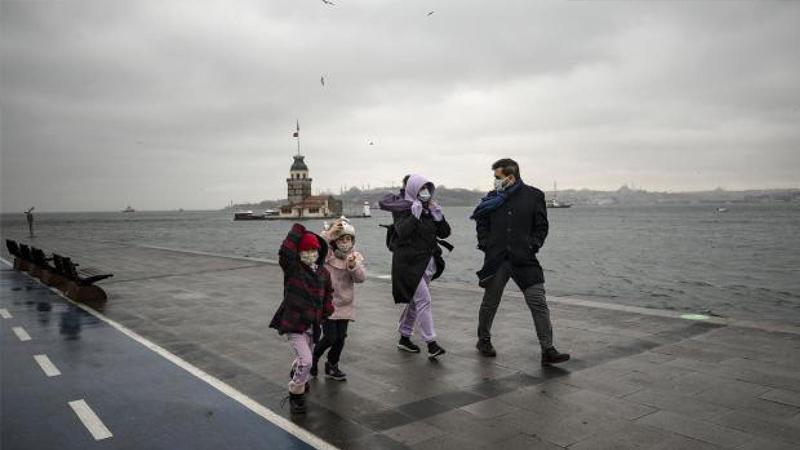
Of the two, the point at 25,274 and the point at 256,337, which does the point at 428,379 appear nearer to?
the point at 256,337

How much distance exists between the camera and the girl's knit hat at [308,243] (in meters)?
4.75

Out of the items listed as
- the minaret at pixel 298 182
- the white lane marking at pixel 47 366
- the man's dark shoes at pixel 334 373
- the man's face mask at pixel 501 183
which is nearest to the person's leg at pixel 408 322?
the man's dark shoes at pixel 334 373

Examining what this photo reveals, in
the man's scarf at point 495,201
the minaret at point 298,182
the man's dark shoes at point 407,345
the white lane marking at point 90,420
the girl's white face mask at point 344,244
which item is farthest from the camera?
the minaret at point 298,182

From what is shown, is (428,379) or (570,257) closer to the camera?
(428,379)

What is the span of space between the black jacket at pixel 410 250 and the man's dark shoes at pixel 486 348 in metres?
0.95

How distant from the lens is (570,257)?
135 ft

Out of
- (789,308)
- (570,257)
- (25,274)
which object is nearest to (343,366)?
(25,274)

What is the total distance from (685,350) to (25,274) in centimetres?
1590

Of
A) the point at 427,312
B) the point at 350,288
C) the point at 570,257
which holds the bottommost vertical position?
the point at 570,257

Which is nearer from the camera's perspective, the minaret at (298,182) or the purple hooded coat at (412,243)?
the purple hooded coat at (412,243)

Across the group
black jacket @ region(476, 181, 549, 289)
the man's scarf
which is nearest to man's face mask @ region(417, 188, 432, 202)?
the man's scarf

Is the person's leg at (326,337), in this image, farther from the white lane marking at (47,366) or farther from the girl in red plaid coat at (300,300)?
the white lane marking at (47,366)

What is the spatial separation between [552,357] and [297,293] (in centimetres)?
272

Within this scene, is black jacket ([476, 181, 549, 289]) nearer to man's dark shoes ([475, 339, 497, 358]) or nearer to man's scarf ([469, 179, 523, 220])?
man's scarf ([469, 179, 523, 220])
